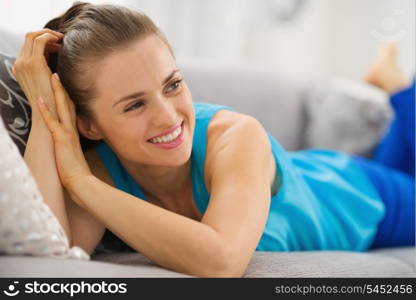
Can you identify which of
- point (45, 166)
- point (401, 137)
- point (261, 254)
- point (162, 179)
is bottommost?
point (401, 137)

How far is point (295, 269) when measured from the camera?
1055mm

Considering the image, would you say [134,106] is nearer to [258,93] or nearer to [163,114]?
[163,114]

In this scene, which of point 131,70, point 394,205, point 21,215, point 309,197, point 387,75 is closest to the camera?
point 21,215

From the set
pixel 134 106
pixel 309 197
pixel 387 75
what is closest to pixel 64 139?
pixel 134 106

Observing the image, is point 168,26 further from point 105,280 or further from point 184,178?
point 105,280

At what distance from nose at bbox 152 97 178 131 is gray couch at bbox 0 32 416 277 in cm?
26

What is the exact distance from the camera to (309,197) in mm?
1480

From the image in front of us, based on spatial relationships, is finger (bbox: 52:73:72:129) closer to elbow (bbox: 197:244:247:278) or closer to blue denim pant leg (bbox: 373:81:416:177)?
elbow (bbox: 197:244:247:278)

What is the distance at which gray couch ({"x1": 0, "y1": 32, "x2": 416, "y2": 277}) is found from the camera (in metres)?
0.82

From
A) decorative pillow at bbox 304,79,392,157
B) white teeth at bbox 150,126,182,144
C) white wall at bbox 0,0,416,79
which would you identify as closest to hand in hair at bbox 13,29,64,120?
white teeth at bbox 150,126,182,144

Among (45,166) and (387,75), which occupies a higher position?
(45,166)

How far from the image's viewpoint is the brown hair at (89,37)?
993mm

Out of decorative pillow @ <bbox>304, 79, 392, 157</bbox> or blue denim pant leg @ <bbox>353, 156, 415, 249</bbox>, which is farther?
decorative pillow @ <bbox>304, 79, 392, 157</bbox>

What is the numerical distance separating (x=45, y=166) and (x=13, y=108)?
0.15 m
